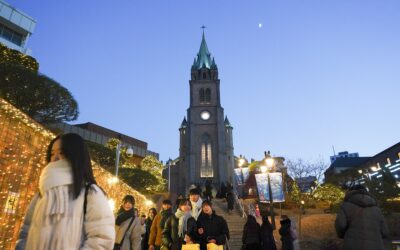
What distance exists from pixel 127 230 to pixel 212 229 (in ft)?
5.30

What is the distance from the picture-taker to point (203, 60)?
59.9 meters

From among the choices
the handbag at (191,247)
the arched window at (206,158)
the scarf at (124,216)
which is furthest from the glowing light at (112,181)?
the arched window at (206,158)

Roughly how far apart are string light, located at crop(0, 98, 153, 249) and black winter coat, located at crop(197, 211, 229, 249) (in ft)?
13.1

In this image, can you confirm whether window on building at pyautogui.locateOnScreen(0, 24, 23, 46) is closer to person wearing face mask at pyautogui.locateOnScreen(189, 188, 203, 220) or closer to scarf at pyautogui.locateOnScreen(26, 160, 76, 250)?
person wearing face mask at pyautogui.locateOnScreen(189, 188, 203, 220)

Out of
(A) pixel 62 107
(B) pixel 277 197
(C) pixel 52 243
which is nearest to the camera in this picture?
(C) pixel 52 243

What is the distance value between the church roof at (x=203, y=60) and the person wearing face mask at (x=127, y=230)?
52974mm

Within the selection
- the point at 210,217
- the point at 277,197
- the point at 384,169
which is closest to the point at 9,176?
the point at 210,217

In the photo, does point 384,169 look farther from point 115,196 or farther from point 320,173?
point 115,196

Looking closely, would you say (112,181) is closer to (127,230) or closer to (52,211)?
(127,230)

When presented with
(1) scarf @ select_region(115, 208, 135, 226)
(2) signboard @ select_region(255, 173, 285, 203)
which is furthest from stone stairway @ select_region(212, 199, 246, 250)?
(1) scarf @ select_region(115, 208, 135, 226)

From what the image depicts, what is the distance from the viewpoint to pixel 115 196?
11.4 metres

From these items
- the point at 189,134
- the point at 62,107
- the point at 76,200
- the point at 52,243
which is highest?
the point at 189,134

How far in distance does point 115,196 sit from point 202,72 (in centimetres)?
4673

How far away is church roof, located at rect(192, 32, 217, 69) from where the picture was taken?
57853 millimetres
